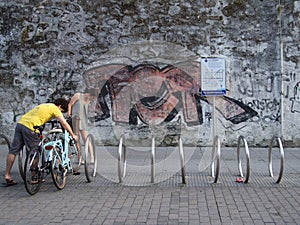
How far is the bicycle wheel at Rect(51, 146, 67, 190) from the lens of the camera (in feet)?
21.5

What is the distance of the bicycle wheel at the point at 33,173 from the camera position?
6.43 m

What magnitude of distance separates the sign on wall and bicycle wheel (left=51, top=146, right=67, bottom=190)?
3.93 meters

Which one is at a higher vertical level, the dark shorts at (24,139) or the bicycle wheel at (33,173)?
the dark shorts at (24,139)

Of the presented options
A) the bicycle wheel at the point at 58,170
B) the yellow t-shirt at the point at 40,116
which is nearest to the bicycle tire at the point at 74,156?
the bicycle wheel at the point at 58,170

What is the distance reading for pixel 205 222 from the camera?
5199 millimetres

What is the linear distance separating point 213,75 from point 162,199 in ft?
12.7

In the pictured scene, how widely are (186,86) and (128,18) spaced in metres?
2.50

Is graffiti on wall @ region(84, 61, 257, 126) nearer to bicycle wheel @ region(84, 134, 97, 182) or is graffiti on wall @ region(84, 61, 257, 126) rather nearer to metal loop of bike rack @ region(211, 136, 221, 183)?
bicycle wheel @ region(84, 134, 97, 182)

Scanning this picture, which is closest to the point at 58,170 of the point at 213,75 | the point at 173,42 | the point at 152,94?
the point at 213,75

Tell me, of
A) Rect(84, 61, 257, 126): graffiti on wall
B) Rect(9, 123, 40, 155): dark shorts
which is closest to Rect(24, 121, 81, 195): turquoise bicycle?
Rect(9, 123, 40, 155): dark shorts

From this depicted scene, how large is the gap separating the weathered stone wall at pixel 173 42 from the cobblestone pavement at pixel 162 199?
2387mm

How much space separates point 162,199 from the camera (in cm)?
621

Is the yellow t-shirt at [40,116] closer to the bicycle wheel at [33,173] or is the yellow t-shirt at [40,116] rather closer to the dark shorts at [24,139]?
the dark shorts at [24,139]

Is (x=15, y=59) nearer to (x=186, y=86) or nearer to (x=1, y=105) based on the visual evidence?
(x=1, y=105)
